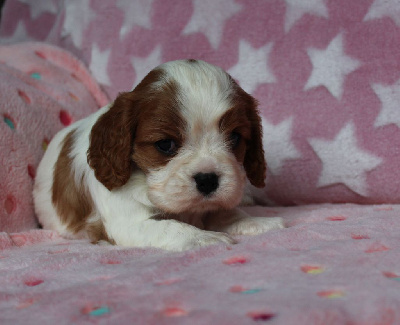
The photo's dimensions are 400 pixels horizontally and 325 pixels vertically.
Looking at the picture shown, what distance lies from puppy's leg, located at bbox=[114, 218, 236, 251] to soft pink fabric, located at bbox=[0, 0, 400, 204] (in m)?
1.27

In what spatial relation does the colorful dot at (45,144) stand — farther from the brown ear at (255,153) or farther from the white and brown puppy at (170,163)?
the brown ear at (255,153)

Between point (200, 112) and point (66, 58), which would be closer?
point (200, 112)

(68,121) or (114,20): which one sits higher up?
(114,20)

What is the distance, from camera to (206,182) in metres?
2.43

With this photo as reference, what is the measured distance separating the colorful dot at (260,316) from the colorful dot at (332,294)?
201 millimetres

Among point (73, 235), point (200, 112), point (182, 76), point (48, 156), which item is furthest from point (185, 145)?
point (48, 156)

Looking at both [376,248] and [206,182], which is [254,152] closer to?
[206,182]

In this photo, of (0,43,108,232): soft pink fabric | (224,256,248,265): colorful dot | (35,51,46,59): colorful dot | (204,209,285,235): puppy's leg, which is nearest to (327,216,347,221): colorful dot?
(204,209,285,235): puppy's leg

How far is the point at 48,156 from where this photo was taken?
11.0 ft

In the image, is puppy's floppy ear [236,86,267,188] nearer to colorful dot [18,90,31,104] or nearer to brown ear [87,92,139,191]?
brown ear [87,92,139,191]

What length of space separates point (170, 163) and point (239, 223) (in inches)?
19.8

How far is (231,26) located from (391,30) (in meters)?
1.06

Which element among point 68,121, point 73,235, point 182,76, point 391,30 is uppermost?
point 391,30

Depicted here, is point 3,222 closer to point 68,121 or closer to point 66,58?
point 68,121
